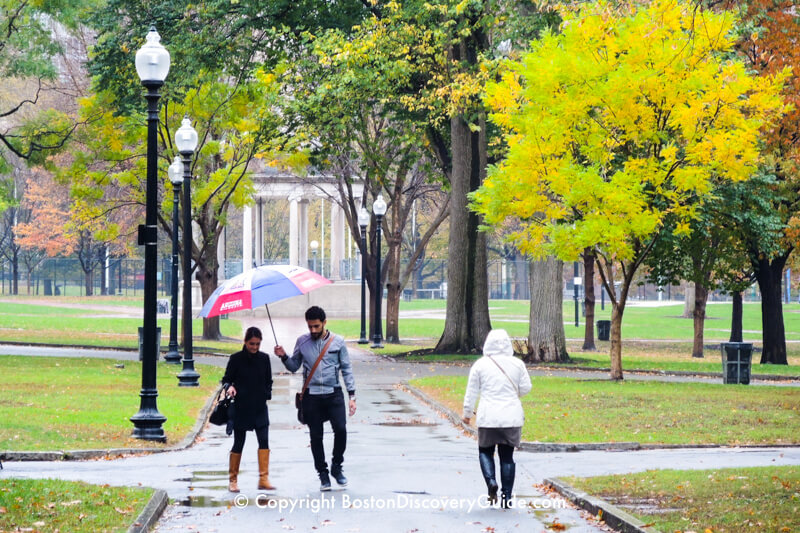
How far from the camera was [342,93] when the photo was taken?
29266mm

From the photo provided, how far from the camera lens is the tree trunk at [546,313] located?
3067 cm

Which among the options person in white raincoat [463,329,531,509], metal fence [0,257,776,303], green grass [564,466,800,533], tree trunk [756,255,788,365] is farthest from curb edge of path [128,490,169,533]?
metal fence [0,257,776,303]

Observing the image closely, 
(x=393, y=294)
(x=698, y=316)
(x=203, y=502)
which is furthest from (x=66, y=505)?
(x=393, y=294)

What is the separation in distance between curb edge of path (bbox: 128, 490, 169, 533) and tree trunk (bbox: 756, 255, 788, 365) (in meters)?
27.5

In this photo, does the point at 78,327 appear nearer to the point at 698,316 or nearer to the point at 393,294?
the point at 393,294

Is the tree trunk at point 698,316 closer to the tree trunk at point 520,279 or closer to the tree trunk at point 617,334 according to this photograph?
the tree trunk at point 617,334

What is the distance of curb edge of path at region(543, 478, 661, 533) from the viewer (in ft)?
30.3

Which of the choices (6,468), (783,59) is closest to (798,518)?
(6,468)

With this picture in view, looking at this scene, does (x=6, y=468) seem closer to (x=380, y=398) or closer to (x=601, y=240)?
(x=380, y=398)

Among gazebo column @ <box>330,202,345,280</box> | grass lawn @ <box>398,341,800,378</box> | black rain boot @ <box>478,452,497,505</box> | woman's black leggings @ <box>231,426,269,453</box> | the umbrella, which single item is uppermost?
gazebo column @ <box>330,202,345,280</box>

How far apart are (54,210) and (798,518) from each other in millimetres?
72012

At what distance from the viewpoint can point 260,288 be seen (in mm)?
11727

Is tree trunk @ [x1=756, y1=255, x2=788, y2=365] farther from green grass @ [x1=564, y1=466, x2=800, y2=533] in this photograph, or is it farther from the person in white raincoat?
the person in white raincoat

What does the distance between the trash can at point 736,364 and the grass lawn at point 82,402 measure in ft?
35.1
